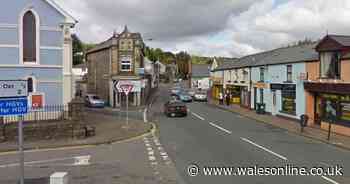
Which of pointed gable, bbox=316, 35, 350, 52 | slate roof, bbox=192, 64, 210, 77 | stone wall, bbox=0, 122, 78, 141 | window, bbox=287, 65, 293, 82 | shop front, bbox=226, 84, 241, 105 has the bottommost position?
stone wall, bbox=0, 122, 78, 141

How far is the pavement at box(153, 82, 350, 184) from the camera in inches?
466

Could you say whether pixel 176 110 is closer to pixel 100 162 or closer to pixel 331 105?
pixel 331 105

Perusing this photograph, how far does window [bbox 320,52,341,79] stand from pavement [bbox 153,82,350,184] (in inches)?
196

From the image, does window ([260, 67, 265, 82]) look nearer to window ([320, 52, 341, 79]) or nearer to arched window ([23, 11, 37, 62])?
window ([320, 52, 341, 79])

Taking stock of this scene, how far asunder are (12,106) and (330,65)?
2278 cm

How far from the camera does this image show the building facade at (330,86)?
23.7m

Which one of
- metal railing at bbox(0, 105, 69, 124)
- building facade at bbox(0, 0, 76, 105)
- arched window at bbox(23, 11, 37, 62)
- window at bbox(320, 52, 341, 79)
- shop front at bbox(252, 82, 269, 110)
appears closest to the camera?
Answer: metal railing at bbox(0, 105, 69, 124)

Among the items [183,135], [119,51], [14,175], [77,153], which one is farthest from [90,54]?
[14,175]

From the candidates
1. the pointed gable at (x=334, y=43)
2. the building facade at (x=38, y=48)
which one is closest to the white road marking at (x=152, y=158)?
the building facade at (x=38, y=48)

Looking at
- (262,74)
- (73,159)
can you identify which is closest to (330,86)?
(262,74)

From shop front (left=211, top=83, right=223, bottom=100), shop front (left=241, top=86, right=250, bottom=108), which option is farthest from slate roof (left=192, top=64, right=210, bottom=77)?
shop front (left=241, top=86, right=250, bottom=108)

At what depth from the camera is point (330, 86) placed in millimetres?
24672

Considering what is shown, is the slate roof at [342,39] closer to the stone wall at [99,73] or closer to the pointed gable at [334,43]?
the pointed gable at [334,43]

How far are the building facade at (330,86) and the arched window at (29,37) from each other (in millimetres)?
18379
